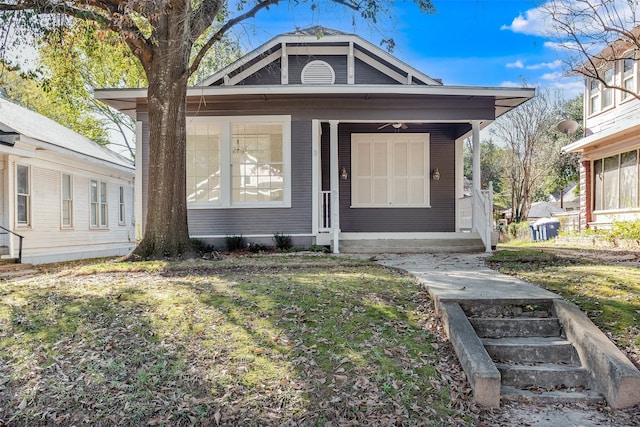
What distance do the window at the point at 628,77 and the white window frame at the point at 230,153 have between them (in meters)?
10.5

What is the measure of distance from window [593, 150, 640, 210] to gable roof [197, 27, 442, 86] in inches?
253

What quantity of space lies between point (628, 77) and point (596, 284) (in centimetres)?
1113

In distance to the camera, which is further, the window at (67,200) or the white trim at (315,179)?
the window at (67,200)

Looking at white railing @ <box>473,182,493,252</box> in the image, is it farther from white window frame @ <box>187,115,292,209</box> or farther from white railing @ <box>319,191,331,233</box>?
white window frame @ <box>187,115,292,209</box>

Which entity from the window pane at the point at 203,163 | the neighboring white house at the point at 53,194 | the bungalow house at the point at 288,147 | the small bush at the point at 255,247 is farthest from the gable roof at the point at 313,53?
the neighboring white house at the point at 53,194

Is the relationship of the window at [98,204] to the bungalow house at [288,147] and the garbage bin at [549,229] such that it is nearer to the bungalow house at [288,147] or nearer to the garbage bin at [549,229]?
the bungalow house at [288,147]

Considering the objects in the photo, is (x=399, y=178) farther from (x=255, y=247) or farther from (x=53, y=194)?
(x=53, y=194)

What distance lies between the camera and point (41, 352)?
4055 mm

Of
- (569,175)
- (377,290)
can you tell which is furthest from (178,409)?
(569,175)

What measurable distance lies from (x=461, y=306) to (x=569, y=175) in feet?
87.3

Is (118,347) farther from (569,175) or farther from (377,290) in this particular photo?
(569,175)

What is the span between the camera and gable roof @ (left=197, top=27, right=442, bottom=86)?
1192 centimetres

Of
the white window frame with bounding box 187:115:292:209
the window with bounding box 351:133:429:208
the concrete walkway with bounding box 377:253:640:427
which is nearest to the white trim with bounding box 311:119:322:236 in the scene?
the white window frame with bounding box 187:115:292:209

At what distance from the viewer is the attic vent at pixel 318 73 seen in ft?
40.3
